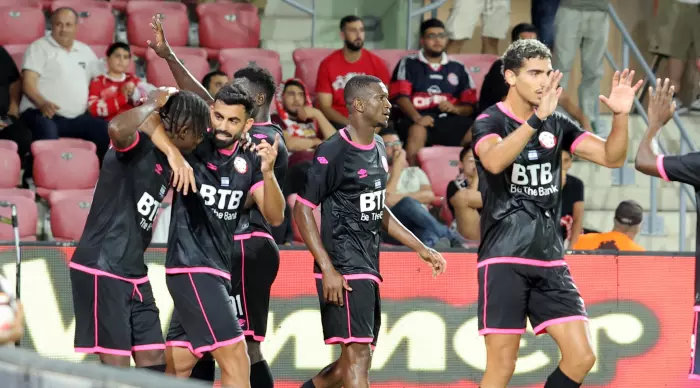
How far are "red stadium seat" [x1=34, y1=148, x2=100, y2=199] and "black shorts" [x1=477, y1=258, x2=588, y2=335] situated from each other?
193 inches

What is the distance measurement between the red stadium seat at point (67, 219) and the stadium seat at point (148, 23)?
8.83 feet

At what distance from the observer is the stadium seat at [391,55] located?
1241 cm

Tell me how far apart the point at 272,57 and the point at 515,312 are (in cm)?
614

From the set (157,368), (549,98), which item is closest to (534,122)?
(549,98)

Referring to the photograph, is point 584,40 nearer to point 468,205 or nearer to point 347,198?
point 468,205

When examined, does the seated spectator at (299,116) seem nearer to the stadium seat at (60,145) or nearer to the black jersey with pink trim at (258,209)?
the stadium seat at (60,145)

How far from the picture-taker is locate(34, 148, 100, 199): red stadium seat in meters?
10.4

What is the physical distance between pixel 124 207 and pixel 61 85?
197 inches

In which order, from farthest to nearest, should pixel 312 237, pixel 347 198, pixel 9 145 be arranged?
1. pixel 9 145
2. pixel 347 198
3. pixel 312 237

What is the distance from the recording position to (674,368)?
869 centimetres

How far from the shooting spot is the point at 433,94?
11883mm

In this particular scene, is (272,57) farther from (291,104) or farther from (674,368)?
(674,368)

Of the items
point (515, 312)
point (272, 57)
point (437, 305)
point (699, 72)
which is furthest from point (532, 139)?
point (699, 72)

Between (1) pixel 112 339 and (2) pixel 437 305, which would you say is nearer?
(1) pixel 112 339
